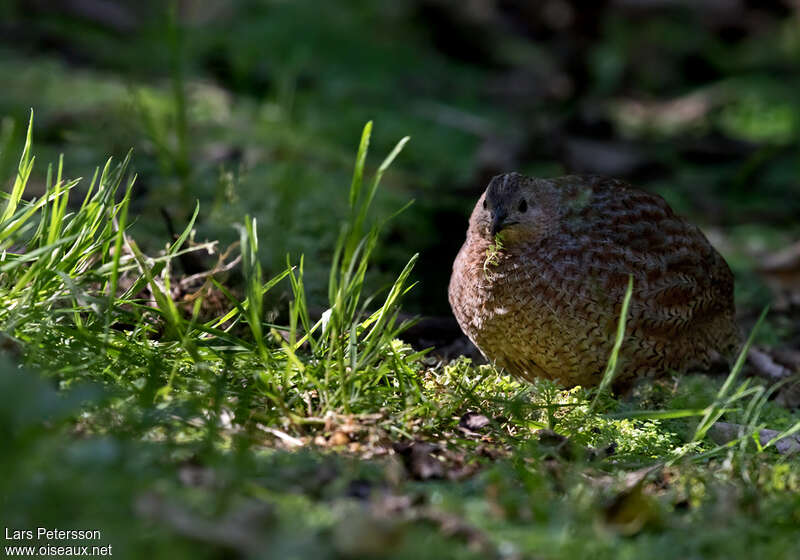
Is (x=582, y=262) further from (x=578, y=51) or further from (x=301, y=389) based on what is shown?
(x=578, y=51)

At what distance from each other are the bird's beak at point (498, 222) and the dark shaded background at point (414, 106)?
36.0 inches

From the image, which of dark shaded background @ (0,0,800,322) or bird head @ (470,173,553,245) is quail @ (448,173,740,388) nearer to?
bird head @ (470,173,553,245)

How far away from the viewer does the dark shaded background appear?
17.4 feet

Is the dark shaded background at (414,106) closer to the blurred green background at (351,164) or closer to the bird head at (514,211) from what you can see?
the blurred green background at (351,164)

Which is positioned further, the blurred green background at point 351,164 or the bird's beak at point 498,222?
the bird's beak at point 498,222

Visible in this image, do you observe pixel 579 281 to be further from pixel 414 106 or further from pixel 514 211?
pixel 414 106

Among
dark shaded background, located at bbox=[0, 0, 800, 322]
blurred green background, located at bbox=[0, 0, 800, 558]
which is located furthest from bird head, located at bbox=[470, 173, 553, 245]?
dark shaded background, located at bbox=[0, 0, 800, 322]

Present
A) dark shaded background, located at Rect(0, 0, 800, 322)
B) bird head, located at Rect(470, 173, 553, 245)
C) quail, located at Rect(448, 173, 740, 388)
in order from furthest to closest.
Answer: dark shaded background, located at Rect(0, 0, 800, 322), bird head, located at Rect(470, 173, 553, 245), quail, located at Rect(448, 173, 740, 388)

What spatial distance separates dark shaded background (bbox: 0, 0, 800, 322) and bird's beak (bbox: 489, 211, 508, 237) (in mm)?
915

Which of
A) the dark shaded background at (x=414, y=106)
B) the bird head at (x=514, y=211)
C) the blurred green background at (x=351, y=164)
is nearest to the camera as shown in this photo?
the blurred green background at (x=351, y=164)

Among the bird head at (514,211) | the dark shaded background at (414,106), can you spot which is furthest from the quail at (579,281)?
the dark shaded background at (414,106)

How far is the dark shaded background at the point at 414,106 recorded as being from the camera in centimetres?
531

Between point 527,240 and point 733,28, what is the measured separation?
9.06 metres

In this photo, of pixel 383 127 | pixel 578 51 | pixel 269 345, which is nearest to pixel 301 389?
pixel 269 345
